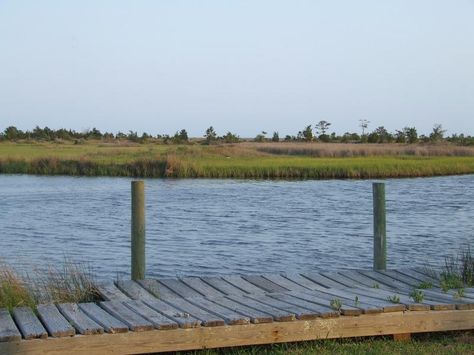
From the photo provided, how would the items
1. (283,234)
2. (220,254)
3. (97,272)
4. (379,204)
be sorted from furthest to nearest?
(283,234)
(220,254)
(97,272)
(379,204)

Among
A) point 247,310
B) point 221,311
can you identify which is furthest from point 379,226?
point 221,311

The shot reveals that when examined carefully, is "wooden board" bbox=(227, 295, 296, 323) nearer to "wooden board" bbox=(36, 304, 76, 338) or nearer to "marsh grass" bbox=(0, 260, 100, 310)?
"marsh grass" bbox=(0, 260, 100, 310)

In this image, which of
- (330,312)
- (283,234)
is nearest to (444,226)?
(283,234)

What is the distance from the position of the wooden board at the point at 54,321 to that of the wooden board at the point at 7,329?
252mm

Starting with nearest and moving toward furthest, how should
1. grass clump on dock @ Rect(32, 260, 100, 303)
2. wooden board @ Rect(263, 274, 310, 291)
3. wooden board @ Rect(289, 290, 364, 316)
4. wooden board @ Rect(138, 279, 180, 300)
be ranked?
1. wooden board @ Rect(289, 290, 364, 316)
2. wooden board @ Rect(138, 279, 180, 300)
3. grass clump on dock @ Rect(32, 260, 100, 303)
4. wooden board @ Rect(263, 274, 310, 291)

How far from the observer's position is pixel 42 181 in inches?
1533

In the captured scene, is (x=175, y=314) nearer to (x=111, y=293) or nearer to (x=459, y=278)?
(x=111, y=293)

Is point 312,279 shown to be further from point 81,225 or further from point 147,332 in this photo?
point 81,225

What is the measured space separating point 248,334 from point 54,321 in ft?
5.20

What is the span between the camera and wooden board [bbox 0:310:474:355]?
5.79 meters

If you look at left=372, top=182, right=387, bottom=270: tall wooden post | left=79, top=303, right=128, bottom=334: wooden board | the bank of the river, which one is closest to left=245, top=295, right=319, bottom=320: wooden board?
left=79, top=303, right=128, bottom=334: wooden board

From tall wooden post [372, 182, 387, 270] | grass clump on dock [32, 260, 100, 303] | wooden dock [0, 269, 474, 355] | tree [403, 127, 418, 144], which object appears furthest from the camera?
tree [403, 127, 418, 144]

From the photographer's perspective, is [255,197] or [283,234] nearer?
[283,234]

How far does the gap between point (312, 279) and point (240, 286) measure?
893 millimetres
